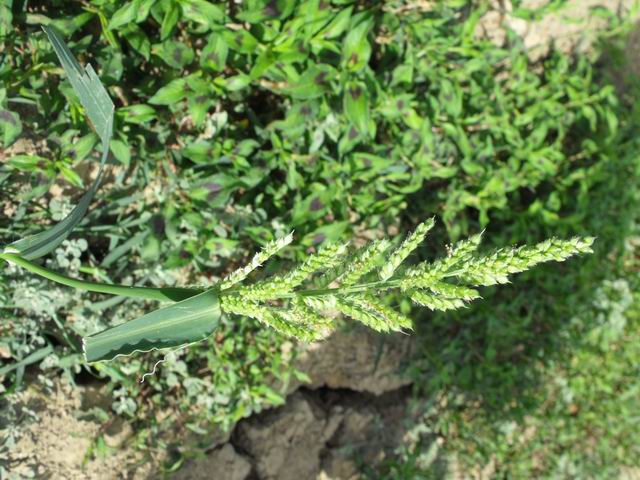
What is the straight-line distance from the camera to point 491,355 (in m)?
3.53

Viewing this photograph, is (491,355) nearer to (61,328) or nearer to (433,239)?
(433,239)

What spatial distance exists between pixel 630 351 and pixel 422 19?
2.44 m

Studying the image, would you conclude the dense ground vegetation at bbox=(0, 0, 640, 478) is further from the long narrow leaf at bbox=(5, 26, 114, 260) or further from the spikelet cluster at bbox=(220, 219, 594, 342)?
the spikelet cluster at bbox=(220, 219, 594, 342)

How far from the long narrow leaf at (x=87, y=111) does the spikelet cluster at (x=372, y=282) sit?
47 cm

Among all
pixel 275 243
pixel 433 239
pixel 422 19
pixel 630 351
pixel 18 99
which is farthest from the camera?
pixel 630 351

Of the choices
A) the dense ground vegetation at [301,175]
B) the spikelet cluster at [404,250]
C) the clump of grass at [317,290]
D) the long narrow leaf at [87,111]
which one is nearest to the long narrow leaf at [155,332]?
the clump of grass at [317,290]

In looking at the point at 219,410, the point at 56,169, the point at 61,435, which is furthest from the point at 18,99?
the point at 219,410

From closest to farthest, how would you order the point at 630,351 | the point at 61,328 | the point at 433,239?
the point at 61,328 < the point at 433,239 < the point at 630,351

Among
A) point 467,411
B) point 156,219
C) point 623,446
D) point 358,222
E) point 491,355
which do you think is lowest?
point 623,446

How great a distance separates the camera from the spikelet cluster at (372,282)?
1.35m

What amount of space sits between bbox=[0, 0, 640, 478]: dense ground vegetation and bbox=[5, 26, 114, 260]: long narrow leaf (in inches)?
15.7

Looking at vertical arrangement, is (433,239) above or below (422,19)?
below

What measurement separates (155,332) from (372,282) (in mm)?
508

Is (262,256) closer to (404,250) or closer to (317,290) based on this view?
(317,290)
